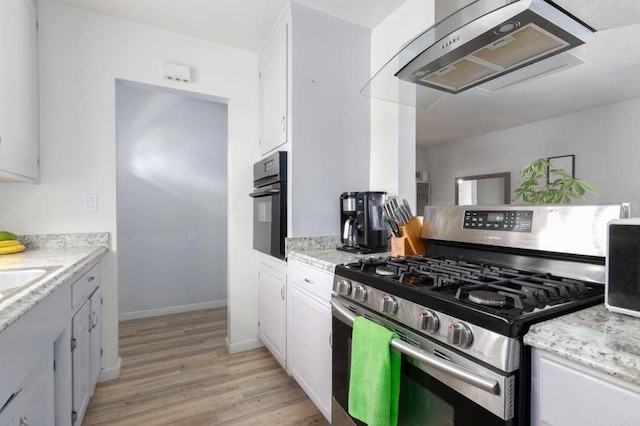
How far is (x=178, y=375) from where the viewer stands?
6.97ft

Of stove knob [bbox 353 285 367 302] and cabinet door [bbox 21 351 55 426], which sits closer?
cabinet door [bbox 21 351 55 426]

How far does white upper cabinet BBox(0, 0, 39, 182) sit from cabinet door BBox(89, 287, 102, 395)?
2.65 ft

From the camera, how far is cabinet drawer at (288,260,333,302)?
4.93 feet

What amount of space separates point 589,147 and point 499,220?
293 cm

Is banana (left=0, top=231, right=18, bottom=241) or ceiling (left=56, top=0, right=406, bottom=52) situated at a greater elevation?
ceiling (left=56, top=0, right=406, bottom=52)

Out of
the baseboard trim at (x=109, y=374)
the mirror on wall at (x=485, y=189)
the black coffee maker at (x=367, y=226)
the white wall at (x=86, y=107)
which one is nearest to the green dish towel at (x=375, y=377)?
the black coffee maker at (x=367, y=226)

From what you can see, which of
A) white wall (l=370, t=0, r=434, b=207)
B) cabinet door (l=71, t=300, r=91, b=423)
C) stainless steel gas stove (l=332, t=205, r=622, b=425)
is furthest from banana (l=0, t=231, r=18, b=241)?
white wall (l=370, t=0, r=434, b=207)

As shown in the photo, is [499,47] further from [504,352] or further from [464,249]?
[504,352]

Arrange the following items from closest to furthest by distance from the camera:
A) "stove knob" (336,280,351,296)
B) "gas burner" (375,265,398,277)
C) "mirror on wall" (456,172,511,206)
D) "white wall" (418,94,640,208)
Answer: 1. "gas burner" (375,265,398,277)
2. "stove knob" (336,280,351,296)
3. "white wall" (418,94,640,208)
4. "mirror on wall" (456,172,511,206)

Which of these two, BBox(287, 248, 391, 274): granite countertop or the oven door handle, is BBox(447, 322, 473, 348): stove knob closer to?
the oven door handle

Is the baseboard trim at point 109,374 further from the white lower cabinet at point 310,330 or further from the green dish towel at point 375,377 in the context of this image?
the green dish towel at point 375,377

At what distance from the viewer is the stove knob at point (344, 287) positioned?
4.10ft

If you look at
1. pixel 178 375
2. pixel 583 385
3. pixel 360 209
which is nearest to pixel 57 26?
pixel 360 209

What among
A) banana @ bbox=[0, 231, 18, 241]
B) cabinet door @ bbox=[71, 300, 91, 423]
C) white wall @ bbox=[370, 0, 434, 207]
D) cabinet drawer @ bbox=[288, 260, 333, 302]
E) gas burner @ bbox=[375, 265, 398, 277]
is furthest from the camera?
white wall @ bbox=[370, 0, 434, 207]
